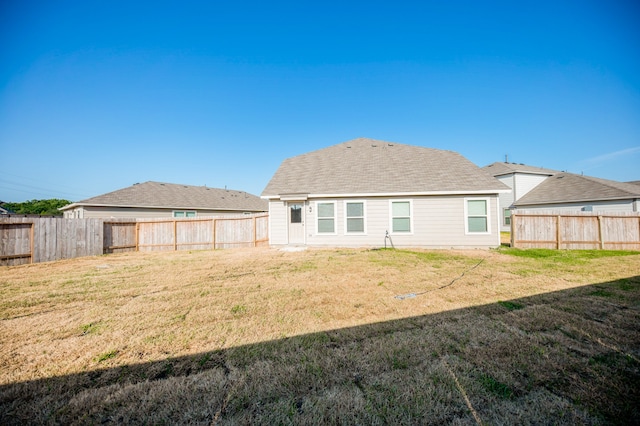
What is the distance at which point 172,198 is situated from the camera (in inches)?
883

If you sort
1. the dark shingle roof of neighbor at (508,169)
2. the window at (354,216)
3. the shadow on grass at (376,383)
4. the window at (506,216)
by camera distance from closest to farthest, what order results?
1. the shadow on grass at (376,383)
2. the window at (354,216)
3. the window at (506,216)
4. the dark shingle roof of neighbor at (508,169)

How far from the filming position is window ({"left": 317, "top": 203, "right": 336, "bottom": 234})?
42.8ft

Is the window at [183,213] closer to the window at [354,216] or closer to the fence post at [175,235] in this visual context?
the fence post at [175,235]

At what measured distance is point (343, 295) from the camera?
5207mm

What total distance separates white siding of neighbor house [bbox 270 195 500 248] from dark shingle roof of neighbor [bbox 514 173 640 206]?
1192cm

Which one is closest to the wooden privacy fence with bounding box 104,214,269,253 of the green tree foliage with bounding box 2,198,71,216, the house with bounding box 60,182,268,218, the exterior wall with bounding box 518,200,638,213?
the house with bounding box 60,182,268,218

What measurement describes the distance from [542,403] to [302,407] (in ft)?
6.59

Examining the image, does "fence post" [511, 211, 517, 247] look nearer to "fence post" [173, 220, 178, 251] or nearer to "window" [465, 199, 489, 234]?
"window" [465, 199, 489, 234]

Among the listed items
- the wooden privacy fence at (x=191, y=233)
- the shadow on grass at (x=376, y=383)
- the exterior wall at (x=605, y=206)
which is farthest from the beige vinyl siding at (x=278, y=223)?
the exterior wall at (x=605, y=206)

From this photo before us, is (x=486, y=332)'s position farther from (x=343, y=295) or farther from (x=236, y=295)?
(x=236, y=295)

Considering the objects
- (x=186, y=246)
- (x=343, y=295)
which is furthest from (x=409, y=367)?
(x=186, y=246)

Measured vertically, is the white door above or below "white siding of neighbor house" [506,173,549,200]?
below

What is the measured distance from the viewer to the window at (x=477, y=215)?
12000 mm

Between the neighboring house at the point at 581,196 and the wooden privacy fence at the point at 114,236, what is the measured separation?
2096cm
